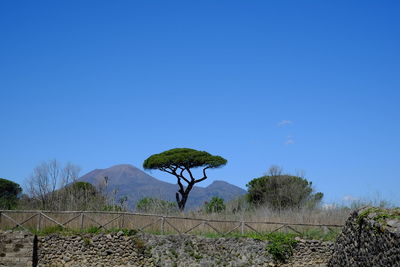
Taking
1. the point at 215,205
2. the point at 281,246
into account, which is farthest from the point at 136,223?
the point at 215,205

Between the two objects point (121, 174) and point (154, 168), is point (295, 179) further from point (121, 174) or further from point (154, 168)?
point (121, 174)

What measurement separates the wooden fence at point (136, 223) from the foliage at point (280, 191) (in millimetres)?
8374

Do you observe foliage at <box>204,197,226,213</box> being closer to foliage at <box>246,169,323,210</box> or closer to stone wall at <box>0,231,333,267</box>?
foliage at <box>246,169,323,210</box>

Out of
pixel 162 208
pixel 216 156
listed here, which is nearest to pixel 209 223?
pixel 162 208

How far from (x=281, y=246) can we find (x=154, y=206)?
20.0 ft

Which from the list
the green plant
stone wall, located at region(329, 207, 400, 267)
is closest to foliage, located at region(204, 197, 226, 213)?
the green plant

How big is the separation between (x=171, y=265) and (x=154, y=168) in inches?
691

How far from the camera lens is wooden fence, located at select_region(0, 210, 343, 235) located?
60.0ft

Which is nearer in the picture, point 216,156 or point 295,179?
point 295,179

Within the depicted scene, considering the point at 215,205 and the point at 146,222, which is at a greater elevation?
the point at 215,205

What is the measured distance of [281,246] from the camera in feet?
57.9

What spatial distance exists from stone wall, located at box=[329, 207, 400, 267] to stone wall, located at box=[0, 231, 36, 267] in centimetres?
1124

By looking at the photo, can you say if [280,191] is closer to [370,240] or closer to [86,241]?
[86,241]

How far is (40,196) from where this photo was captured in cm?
2300
